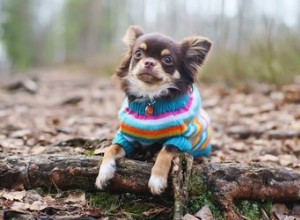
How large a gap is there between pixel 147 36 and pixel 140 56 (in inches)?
7.3

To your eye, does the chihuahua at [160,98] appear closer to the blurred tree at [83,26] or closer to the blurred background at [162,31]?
the blurred background at [162,31]

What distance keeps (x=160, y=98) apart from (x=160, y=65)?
0.27 meters

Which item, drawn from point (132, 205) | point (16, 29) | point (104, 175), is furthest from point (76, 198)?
point (16, 29)

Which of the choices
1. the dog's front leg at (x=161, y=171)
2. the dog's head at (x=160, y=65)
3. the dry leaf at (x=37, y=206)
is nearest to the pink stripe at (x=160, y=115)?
the dog's head at (x=160, y=65)

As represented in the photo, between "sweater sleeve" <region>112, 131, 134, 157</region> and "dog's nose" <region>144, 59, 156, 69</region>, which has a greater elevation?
"dog's nose" <region>144, 59, 156, 69</region>

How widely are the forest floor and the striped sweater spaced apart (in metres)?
0.44

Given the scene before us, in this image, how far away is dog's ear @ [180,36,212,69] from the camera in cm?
385

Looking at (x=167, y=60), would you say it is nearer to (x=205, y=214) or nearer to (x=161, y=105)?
(x=161, y=105)

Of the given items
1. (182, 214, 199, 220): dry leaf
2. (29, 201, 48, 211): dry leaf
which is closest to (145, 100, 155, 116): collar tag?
(182, 214, 199, 220): dry leaf

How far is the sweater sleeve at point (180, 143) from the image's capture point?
11.3ft

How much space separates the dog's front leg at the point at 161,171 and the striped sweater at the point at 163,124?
0.36 feet

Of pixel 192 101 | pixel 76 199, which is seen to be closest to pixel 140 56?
pixel 192 101

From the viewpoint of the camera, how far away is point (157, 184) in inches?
123

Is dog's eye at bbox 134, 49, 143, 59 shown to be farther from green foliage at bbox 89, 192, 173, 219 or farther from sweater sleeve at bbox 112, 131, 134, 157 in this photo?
green foliage at bbox 89, 192, 173, 219
